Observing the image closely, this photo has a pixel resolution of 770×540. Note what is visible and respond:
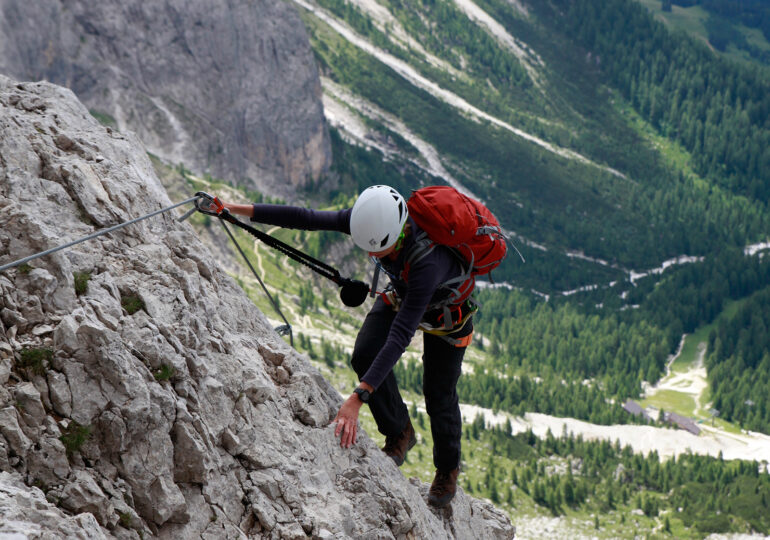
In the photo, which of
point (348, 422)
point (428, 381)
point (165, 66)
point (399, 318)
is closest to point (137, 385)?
point (399, 318)

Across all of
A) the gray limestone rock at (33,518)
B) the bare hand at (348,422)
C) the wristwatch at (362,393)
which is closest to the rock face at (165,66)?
the bare hand at (348,422)

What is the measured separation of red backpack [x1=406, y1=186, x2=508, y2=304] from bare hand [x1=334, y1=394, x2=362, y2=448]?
208 cm

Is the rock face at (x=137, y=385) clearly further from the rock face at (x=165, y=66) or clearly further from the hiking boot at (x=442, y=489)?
the rock face at (x=165, y=66)

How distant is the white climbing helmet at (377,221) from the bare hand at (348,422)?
2105 mm

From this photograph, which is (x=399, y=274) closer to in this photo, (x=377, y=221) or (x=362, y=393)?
(x=377, y=221)

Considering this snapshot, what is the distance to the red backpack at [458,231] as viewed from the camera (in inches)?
448

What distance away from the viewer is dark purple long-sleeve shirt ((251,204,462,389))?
10836mm

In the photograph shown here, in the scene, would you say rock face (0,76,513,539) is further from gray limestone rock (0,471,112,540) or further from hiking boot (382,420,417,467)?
hiking boot (382,420,417,467)

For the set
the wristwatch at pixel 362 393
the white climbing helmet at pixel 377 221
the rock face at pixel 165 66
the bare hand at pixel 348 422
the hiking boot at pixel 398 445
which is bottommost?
the rock face at pixel 165 66

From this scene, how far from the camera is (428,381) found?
1328 cm

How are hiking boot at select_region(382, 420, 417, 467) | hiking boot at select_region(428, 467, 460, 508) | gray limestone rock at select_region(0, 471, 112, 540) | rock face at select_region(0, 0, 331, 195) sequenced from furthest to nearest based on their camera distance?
rock face at select_region(0, 0, 331, 195), hiking boot at select_region(428, 467, 460, 508), hiking boot at select_region(382, 420, 417, 467), gray limestone rock at select_region(0, 471, 112, 540)

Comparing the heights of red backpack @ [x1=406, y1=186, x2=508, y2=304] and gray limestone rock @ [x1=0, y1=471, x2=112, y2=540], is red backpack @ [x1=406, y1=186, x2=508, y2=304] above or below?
above

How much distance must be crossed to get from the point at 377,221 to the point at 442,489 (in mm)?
5691

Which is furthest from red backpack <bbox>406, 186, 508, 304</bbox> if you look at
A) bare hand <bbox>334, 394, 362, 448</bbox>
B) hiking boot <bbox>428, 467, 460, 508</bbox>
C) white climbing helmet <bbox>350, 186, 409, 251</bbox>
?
hiking boot <bbox>428, 467, 460, 508</bbox>
